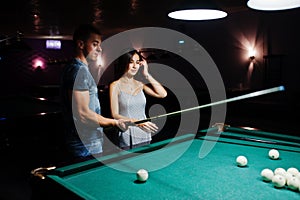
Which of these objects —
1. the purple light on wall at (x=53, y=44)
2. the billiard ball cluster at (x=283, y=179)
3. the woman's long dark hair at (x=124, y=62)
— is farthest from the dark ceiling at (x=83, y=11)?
the billiard ball cluster at (x=283, y=179)

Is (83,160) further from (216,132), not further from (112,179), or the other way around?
(216,132)

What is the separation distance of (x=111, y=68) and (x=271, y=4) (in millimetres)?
11836

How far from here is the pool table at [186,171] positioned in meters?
1.39

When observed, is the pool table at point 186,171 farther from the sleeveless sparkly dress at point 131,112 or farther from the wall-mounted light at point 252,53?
the wall-mounted light at point 252,53

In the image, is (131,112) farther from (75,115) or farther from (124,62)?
(75,115)

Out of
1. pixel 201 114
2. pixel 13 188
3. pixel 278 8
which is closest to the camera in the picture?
pixel 278 8

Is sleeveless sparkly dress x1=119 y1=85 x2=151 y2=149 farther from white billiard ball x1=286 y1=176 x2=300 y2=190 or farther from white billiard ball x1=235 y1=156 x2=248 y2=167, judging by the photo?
white billiard ball x1=286 y1=176 x2=300 y2=190

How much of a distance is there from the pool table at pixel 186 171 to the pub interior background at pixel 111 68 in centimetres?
63

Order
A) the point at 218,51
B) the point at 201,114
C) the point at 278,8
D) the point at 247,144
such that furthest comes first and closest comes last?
1. the point at 218,51
2. the point at 201,114
3. the point at 247,144
4. the point at 278,8

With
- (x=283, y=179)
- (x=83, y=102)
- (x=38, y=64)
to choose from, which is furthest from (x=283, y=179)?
(x=38, y=64)

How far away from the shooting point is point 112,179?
61.7 inches

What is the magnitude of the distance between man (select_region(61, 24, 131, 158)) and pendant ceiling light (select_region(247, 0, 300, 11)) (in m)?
1.31

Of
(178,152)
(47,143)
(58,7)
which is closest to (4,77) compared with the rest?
(58,7)

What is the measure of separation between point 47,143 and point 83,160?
359cm
